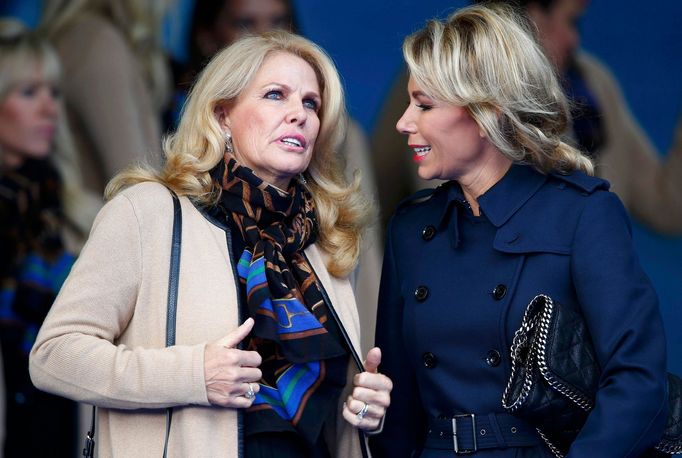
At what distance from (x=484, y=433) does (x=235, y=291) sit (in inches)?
30.2

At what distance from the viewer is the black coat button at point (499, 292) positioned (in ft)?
9.75

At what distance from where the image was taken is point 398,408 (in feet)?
10.8

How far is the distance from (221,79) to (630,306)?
1.38 meters

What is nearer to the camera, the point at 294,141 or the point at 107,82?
the point at 294,141

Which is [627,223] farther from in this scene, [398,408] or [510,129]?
[398,408]

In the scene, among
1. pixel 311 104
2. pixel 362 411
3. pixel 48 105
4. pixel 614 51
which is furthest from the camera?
pixel 614 51

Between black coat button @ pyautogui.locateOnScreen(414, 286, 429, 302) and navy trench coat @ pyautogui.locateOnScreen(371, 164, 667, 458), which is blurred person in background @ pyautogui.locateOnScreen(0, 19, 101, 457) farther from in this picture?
black coat button @ pyautogui.locateOnScreen(414, 286, 429, 302)

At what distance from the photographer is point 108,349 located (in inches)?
113

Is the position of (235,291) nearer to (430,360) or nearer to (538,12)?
(430,360)

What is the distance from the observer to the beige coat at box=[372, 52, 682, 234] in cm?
582

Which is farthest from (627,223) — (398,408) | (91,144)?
(91,144)

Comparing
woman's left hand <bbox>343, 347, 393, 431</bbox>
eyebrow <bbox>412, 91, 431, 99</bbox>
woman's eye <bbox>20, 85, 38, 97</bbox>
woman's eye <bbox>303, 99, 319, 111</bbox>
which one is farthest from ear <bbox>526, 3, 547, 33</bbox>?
woman's left hand <bbox>343, 347, 393, 431</bbox>

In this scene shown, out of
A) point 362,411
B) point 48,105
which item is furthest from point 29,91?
point 362,411

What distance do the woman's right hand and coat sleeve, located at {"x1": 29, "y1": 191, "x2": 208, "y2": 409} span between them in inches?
1.0
